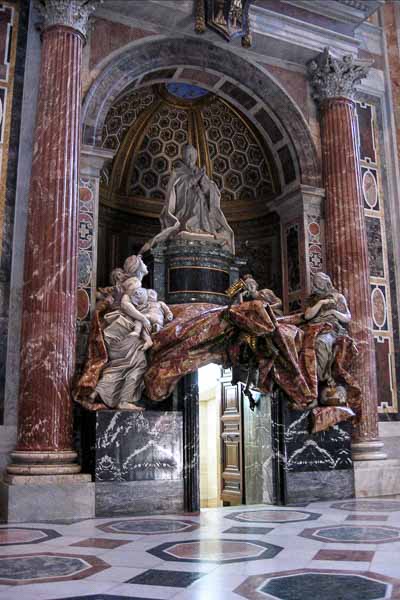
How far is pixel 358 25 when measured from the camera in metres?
10.7

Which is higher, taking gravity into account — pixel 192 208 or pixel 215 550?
pixel 192 208

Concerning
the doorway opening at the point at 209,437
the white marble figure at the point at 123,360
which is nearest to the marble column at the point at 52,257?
the white marble figure at the point at 123,360

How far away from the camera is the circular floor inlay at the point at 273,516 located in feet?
20.5

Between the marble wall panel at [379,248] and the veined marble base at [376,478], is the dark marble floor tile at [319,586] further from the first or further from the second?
the marble wall panel at [379,248]

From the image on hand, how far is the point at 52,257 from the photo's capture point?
291 inches

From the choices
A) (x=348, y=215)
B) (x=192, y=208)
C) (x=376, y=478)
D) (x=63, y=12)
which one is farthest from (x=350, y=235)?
(x=63, y=12)

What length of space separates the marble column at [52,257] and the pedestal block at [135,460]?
343 mm

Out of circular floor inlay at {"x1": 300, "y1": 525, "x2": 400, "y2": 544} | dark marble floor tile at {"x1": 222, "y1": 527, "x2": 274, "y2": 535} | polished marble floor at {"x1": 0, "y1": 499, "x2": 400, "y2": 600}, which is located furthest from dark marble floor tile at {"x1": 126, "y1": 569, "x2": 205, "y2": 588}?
dark marble floor tile at {"x1": 222, "y1": 527, "x2": 274, "y2": 535}

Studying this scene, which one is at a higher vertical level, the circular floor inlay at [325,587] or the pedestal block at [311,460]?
the pedestal block at [311,460]

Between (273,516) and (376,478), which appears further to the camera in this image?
(376,478)

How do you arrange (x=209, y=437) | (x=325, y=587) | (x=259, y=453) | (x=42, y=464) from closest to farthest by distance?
(x=325, y=587), (x=42, y=464), (x=259, y=453), (x=209, y=437)

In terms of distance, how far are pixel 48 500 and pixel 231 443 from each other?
318cm

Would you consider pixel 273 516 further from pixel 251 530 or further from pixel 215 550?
pixel 215 550

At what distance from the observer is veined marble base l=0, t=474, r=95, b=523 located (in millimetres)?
6516
